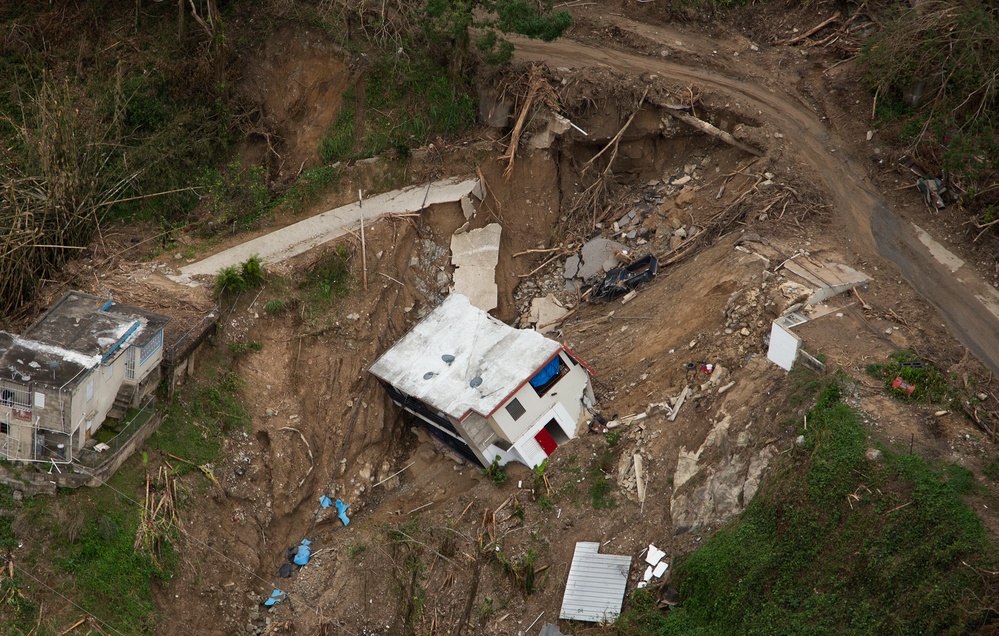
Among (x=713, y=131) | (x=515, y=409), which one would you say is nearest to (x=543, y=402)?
(x=515, y=409)

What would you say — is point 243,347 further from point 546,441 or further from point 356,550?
point 546,441

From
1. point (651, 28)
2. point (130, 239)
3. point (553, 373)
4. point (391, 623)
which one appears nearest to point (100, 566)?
point (391, 623)

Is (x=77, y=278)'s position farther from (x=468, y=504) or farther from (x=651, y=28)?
(x=651, y=28)

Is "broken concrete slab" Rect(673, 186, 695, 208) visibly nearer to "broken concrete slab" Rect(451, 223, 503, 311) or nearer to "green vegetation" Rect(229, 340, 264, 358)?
"broken concrete slab" Rect(451, 223, 503, 311)

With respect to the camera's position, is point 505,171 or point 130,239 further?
point 505,171

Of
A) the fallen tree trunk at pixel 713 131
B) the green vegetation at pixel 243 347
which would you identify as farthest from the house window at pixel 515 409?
the fallen tree trunk at pixel 713 131

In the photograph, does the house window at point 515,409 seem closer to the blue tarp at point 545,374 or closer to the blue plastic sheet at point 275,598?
the blue tarp at point 545,374
